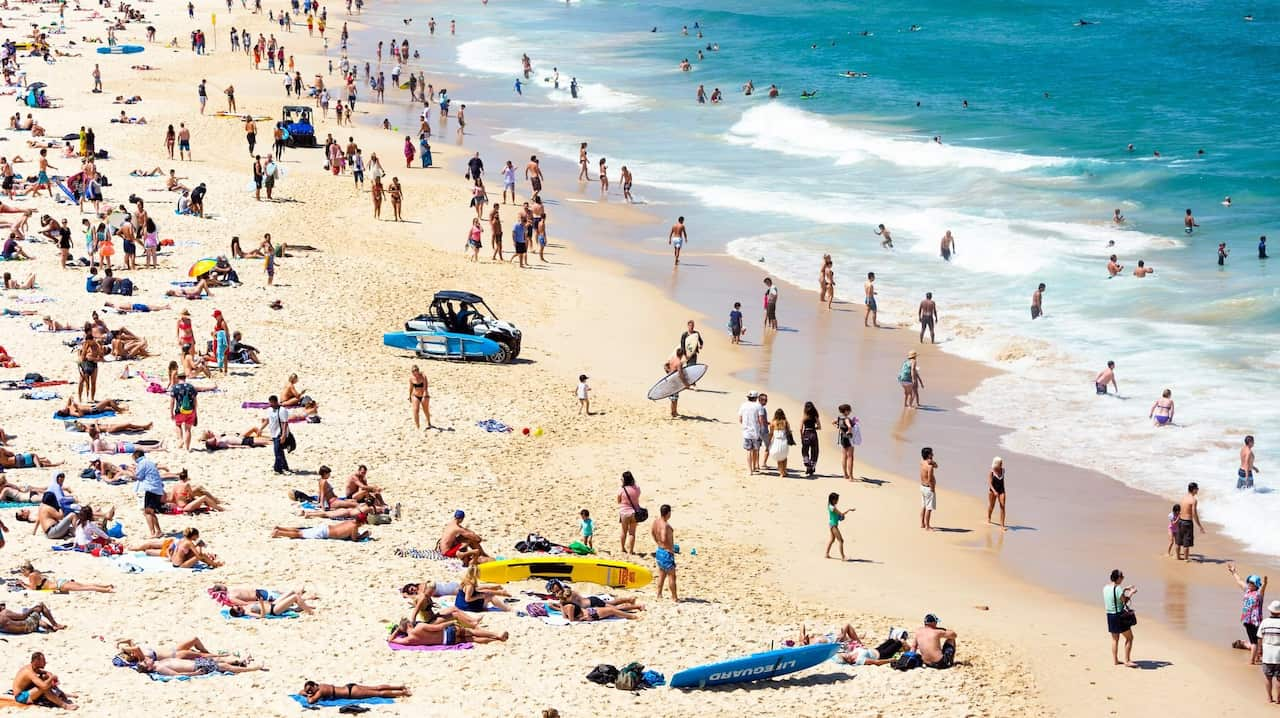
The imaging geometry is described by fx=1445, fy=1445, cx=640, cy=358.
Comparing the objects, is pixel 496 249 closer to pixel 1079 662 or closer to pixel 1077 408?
pixel 1077 408

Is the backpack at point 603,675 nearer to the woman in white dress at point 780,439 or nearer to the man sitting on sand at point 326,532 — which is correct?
the man sitting on sand at point 326,532

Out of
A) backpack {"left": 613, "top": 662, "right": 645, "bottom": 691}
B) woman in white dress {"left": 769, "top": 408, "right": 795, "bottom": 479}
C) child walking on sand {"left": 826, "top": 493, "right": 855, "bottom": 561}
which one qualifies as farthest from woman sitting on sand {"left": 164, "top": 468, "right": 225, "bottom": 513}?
woman in white dress {"left": 769, "top": 408, "right": 795, "bottom": 479}

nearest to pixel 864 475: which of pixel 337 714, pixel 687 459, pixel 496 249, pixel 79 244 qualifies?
pixel 687 459

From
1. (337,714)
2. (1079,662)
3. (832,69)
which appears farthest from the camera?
(832,69)

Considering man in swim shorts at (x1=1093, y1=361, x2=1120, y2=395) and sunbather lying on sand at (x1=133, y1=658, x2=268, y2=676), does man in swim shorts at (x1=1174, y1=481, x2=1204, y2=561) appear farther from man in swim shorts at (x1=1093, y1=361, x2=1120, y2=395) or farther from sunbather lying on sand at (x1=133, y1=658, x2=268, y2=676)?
sunbather lying on sand at (x1=133, y1=658, x2=268, y2=676)

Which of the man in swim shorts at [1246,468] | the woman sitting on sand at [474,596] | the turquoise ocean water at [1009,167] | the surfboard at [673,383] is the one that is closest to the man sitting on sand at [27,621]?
the woman sitting on sand at [474,596]

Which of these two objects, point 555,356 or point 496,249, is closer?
point 555,356
